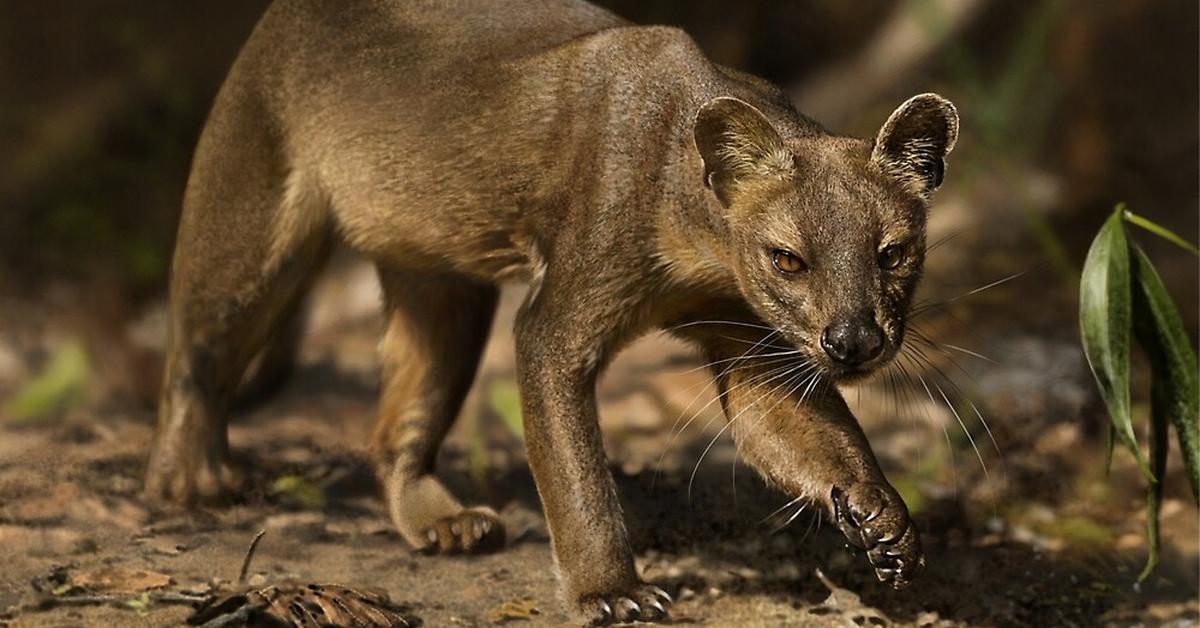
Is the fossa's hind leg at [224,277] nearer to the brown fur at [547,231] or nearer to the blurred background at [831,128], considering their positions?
the brown fur at [547,231]

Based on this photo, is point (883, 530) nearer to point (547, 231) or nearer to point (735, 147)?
point (735, 147)

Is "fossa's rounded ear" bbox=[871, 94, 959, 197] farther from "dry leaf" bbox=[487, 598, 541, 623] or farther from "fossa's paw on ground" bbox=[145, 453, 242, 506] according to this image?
"fossa's paw on ground" bbox=[145, 453, 242, 506]

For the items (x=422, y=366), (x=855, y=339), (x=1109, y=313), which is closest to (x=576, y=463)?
(x=855, y=339)

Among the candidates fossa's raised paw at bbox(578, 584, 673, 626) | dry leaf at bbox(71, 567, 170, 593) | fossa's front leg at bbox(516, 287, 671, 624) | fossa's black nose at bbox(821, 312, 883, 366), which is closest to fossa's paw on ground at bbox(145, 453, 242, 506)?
dry leaf at bbox(71, 567, 170, 593)

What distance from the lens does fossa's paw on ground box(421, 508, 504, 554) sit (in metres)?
6.19

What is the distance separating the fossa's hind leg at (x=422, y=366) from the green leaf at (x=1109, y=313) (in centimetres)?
230

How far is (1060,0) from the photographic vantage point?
9391 millimetres

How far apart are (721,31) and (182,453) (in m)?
4.76

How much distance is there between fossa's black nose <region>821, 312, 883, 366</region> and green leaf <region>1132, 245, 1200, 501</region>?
139 cm

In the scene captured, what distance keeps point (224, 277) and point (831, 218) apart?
2.48m

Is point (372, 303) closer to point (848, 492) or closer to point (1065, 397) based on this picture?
point (1065, 397)

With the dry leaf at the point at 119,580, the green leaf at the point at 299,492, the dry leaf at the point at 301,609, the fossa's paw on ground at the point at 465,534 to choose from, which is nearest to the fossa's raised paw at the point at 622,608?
the dry leaf at the point at 301,609

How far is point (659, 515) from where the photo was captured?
663 centimetres

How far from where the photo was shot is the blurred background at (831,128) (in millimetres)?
7344
